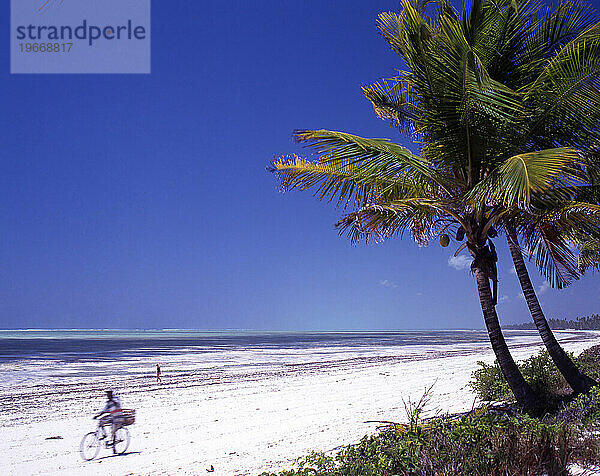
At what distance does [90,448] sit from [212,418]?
3.28 m

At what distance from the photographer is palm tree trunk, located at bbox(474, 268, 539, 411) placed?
26.2ft

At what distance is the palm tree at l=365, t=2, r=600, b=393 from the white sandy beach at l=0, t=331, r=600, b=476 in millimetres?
3579

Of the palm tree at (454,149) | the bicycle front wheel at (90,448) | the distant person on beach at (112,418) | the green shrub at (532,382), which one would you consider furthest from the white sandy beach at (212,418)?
the palm tree at (454,149)

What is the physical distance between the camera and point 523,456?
423 cm

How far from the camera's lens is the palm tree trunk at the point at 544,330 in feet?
29.0

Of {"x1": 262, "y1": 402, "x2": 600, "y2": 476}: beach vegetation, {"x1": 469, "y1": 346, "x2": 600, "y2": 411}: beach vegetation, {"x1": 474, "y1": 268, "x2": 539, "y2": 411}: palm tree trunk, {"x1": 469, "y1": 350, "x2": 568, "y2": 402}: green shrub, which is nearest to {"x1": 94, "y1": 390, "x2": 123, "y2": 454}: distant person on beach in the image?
{"x1": 262, "y1": 402, "x2": 600, "y2": 476}: beach vegetation

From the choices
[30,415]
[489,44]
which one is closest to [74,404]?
[30,415]

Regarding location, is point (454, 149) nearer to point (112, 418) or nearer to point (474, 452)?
point (474, 452)

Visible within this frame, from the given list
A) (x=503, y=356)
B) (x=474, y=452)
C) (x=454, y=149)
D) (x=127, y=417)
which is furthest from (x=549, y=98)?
(x=127, y=417)

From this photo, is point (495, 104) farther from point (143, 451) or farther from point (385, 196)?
point (143, 451)

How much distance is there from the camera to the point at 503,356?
8023 millimetres

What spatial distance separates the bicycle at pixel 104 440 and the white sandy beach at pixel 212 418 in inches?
6.2

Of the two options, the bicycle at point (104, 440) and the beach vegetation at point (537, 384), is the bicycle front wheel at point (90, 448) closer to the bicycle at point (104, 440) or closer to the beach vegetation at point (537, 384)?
the bicycle at point (104, 440)

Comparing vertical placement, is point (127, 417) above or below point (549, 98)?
below
